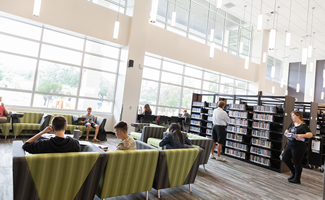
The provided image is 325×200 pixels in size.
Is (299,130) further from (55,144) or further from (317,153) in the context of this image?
(55,144)

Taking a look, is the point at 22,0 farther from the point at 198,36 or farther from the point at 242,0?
the point at 242,0

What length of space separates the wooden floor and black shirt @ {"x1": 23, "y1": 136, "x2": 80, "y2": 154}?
90 cm

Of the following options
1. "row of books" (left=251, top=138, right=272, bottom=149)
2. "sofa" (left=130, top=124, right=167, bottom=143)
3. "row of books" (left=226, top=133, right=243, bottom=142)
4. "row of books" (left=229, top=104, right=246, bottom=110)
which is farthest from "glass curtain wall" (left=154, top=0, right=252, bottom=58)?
"row of books" (left=251, top=138, right=272, bottom=149)

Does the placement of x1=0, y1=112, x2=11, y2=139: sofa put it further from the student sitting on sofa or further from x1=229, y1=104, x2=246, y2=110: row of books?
x1=229, y1=104, x2=246, y2=110: row of books

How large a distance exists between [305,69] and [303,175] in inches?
501

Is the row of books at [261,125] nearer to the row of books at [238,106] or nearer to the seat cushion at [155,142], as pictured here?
the row of books at [238,106]

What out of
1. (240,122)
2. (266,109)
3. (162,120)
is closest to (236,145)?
(240,122)

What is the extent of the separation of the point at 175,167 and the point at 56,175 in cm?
152

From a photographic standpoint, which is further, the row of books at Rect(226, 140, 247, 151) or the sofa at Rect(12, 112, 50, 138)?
the row of books at Rect(226, 140, 247, 151)

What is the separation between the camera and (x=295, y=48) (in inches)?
528

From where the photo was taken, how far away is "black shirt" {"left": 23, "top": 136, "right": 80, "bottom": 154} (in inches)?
84.0

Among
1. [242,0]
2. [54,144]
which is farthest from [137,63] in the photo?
[54,144]

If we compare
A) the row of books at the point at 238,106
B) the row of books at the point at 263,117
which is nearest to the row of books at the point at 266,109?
the row of books at the point at 263,117

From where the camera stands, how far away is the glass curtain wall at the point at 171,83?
9406 millimetres
